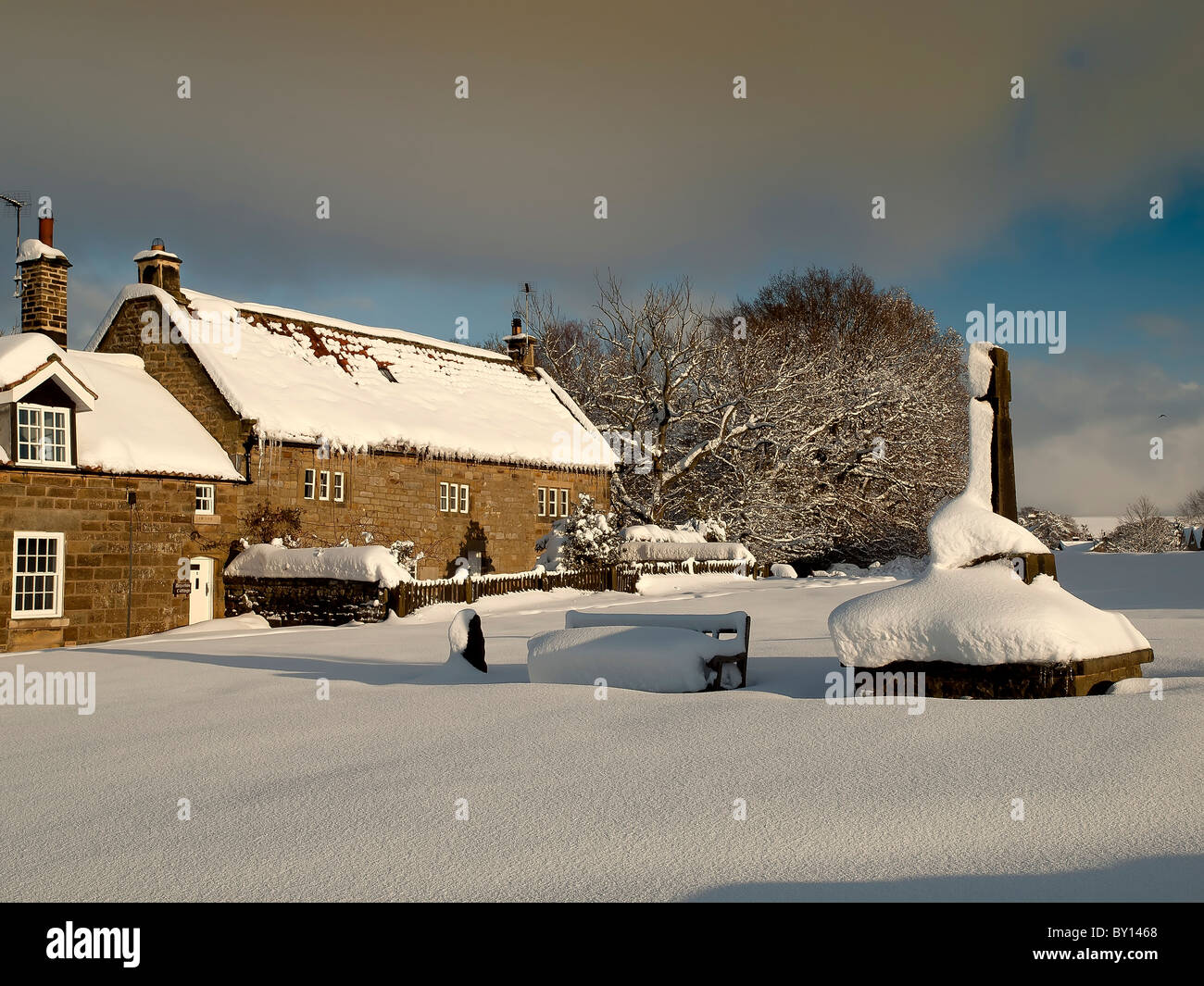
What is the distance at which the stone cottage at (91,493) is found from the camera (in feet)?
72.1

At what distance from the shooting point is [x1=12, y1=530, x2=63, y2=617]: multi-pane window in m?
21.9

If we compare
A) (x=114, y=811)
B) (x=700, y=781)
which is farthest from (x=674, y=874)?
(x=114, y=811)

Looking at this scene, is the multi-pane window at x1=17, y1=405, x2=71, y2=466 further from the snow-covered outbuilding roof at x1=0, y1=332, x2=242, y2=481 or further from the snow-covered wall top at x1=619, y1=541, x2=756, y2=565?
the snow-covered wall top at x1=619, y1=541, x2=756, y2=565

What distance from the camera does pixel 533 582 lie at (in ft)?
89.7

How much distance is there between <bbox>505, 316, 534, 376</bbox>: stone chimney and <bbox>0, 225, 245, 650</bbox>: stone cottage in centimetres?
1587

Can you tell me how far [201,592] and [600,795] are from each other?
71.7 ft

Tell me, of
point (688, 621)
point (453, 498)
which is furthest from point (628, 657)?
point (453, 498)

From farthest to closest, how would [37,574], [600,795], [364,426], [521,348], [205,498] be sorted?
[521,348]
[364,426]
[205,498]
[37,574]
[600,795]

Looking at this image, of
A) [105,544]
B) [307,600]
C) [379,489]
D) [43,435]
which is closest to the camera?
[43,435]

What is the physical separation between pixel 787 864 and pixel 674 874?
0.60 metres

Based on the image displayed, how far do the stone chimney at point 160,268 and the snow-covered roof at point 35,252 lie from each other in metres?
2.63

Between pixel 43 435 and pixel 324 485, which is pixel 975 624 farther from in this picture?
pixel 324 485
